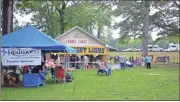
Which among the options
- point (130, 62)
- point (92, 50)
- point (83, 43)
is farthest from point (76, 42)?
point (130, 62)

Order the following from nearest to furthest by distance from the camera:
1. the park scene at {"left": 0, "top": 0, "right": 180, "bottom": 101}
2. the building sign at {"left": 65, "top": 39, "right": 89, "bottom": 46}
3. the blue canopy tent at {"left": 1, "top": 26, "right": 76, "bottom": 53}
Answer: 1. the park scene at {"left": 0, "top": 0, "right": 180, "bottom": 101}
2. the blue canopy tent at {"left": 1, "top": 26, "right": 76, "bottom": 53}
3. the building sign at {"left": 65, "top": 39, "right": 89, "bottom": 46}

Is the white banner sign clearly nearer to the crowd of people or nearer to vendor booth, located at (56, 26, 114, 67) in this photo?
the crowd of people

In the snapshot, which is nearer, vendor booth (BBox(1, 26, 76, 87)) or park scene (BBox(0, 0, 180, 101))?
park scene (BBox(0, 0, 180, 101))

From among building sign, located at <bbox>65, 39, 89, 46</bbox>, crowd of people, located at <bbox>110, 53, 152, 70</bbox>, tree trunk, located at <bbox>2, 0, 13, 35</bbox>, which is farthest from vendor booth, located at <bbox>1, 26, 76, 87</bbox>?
building sign, located at <bbox>65, 39, 89, 46</bbox>

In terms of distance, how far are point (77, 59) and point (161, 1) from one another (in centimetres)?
1247

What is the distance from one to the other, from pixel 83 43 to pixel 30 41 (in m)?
20.5

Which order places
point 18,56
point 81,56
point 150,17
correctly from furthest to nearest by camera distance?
point 150,17 → point 81,56 → point 18,56

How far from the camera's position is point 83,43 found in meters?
36.3

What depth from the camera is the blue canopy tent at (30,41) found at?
1562cm

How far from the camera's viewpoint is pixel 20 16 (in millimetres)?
44531

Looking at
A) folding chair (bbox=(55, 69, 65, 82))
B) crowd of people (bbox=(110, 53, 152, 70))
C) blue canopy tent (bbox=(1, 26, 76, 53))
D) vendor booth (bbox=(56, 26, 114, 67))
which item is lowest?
folding chair (bbox=(55, 69, 65, 82))

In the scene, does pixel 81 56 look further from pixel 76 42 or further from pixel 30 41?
pixel 30 41

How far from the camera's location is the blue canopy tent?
1562cm

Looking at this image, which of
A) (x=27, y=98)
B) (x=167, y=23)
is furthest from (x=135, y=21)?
(x=27, y=98)
